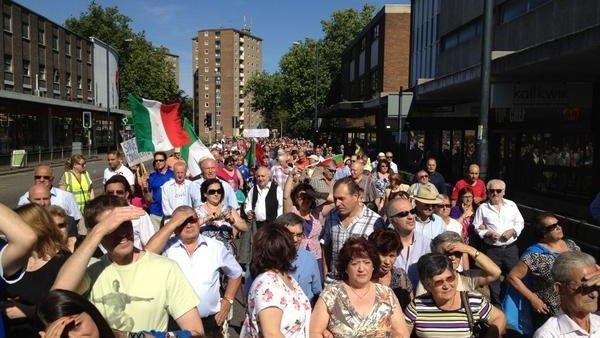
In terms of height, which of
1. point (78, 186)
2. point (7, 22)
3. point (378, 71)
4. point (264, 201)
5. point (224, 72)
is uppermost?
point (224, 72)

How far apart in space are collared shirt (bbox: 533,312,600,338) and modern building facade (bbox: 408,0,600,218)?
6667 millimetres

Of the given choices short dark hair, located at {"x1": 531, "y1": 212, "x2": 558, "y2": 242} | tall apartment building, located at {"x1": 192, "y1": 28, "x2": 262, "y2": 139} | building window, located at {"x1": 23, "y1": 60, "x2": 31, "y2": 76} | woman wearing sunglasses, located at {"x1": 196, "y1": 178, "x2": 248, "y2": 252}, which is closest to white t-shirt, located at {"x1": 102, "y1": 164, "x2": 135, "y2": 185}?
woman wearing sunglasses, located at {"x1": 196, "y1": 178, "x2": 248, "y2": 252}

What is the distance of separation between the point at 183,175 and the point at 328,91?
6498cm

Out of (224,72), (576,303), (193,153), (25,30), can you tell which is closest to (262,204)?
(193,153)

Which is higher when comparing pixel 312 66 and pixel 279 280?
pixel 312 66

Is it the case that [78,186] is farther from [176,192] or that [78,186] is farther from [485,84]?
[485,84]

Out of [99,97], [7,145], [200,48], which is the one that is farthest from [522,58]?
[200,48]

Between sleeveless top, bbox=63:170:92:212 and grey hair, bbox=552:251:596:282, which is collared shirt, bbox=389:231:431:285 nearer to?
grey hair, bbox=552:251:596:282

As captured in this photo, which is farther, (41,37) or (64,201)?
(41,37)

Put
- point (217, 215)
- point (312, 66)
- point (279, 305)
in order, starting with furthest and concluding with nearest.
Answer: point (312, 66), point (217, 215), point (279, 305)

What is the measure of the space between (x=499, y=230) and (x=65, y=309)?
17.0 ft

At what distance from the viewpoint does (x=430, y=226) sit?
16.8 feet

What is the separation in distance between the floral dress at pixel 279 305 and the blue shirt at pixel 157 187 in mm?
5220

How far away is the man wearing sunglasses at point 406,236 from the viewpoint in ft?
14.8
